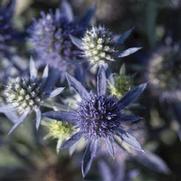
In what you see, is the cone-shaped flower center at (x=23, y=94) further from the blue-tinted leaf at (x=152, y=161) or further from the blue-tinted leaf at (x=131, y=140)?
the blue-tinted leaf at (x=152, y=161)

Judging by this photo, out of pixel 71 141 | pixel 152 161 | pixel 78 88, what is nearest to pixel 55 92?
pixel 78 88

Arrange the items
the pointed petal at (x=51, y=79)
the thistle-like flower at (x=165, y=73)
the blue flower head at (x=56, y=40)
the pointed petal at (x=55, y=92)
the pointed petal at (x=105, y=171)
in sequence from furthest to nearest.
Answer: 1. the pointed petal at (x=105, y=171)
2. the thistle-like flower at (x=165, y=73)
3. the blue flower head at (x=56, y=40)
4. the pointed petal at (x=51, y=79)
5. the pointed petal at (x=55, y=92)

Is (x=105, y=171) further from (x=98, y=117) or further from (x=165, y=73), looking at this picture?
(x=98, y=117)

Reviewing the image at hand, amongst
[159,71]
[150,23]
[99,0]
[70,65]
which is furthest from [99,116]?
[99,0]

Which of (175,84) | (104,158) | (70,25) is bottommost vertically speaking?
(104,158)

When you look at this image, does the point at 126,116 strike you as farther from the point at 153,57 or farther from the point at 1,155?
the point at 1,155

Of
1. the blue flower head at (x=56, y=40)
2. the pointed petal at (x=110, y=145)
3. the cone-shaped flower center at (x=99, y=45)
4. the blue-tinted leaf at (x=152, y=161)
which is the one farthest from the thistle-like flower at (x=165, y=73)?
the pointed petal at (x=110, y=145)
